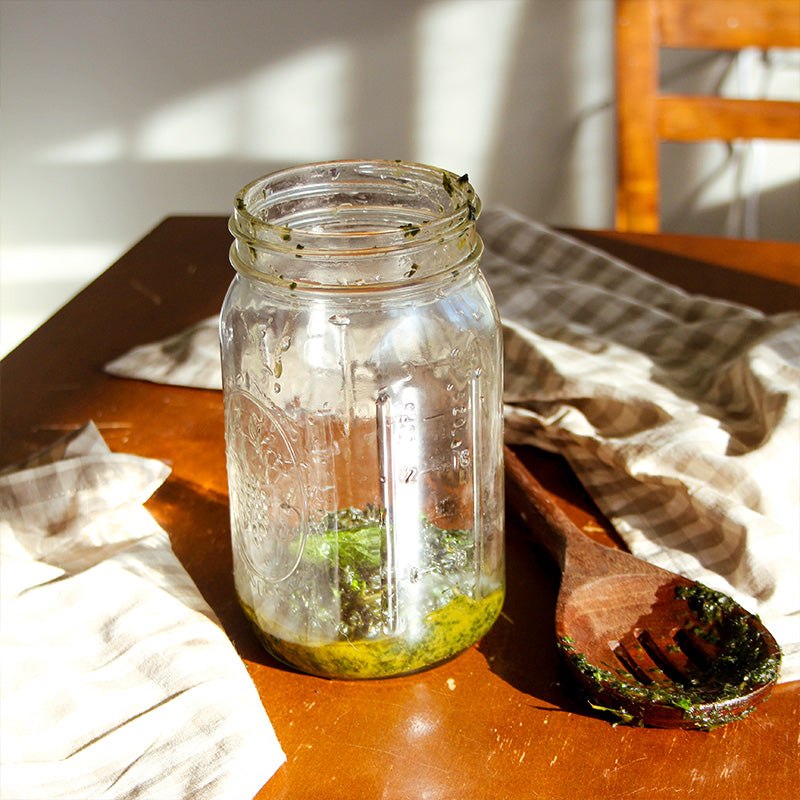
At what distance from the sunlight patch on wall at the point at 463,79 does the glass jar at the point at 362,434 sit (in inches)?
49.3

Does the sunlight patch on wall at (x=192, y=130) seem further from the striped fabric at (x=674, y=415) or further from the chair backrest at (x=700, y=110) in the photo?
the striped fabric at (x=674, y=415)

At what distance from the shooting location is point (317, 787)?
433 millimetres

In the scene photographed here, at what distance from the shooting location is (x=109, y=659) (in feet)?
1.60

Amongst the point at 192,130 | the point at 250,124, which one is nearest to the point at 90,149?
the point at 192,130

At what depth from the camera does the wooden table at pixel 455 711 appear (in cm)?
44

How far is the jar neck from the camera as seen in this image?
0.44 m

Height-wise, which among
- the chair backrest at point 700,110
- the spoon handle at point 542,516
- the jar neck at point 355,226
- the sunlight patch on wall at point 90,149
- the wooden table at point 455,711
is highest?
the jar neck at point 355,226

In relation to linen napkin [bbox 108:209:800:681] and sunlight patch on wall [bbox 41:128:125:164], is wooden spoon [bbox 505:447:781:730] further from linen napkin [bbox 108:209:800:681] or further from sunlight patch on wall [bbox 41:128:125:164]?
sunlight patch on wall [bbox 41:128:125:164]

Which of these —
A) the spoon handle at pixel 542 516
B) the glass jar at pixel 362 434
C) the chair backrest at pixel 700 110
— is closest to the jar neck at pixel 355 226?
the glass jar at pixel 362 434

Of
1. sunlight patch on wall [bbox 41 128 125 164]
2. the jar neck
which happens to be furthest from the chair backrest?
sunlight patch on wall [bbox 41 128 125 164]

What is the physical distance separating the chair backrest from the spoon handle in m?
0.58

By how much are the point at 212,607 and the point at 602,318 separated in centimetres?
43

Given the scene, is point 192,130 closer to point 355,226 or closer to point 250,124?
point 250,124

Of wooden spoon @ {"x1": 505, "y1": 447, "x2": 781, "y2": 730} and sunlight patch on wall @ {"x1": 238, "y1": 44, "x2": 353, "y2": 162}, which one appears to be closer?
wooden spoon @ {"x1": 505, "y1": 447, "x2": 781, "y2": 730}
